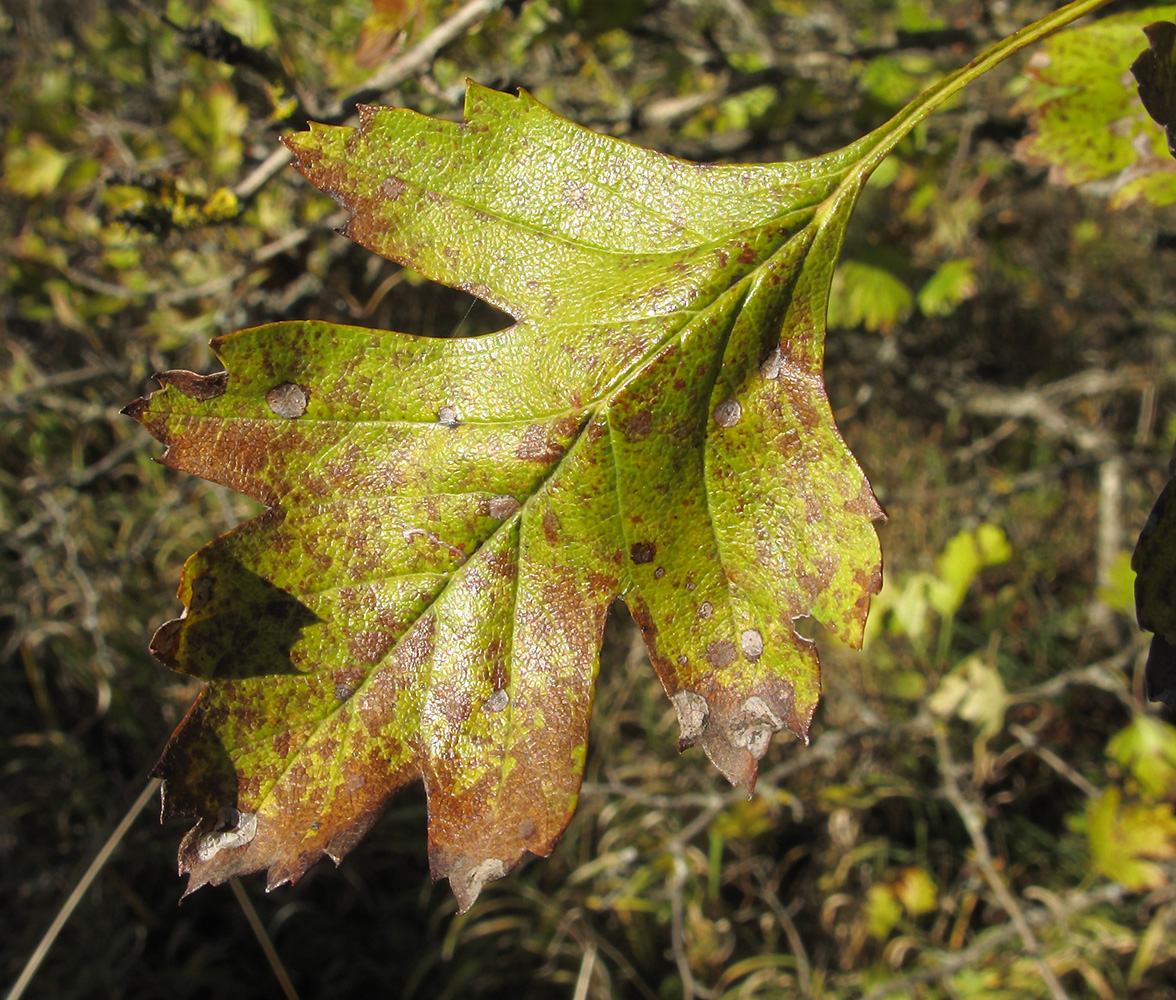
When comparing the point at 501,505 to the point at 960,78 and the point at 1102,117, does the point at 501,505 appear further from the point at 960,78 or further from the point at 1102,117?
the point at 1102,117

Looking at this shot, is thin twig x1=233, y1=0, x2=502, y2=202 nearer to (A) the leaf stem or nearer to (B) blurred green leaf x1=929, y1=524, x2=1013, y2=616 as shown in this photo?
(A) the leaf stem

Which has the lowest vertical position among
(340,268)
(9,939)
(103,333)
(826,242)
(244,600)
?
(9,939)

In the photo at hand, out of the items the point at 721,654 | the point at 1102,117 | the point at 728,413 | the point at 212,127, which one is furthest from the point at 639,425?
the point at 212,127

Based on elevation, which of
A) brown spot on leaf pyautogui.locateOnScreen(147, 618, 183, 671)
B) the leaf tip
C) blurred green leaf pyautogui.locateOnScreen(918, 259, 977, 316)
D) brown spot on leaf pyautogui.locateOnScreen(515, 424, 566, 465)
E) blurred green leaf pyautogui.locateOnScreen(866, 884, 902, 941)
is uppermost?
brown spot on leaf pyautogui.locateOnScreen(515, 424, 566, 465)

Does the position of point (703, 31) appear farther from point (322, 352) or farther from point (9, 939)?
point (9, 939)

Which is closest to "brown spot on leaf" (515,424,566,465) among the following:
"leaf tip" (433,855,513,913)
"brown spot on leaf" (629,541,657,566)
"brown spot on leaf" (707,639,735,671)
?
"brown spot on leaf" (629,541,657,566)

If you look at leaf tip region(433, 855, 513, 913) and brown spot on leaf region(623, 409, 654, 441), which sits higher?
brown spot on leaf region(623, 409, 654, 441)

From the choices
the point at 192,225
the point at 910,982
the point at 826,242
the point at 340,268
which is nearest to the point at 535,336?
the point at 826,242

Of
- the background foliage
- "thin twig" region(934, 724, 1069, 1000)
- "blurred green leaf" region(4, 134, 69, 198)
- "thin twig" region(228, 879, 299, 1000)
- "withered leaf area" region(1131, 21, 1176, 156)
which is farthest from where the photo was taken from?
"blurred green leaf" region(4, 134, 69, 198)
